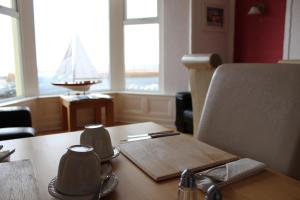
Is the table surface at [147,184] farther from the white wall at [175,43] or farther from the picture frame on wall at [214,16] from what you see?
the picture frame on wall at [214,16]

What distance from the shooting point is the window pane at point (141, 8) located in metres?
4.31

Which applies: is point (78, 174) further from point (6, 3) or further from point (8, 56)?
point (6, 3)

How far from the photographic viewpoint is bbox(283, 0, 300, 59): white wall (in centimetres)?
339

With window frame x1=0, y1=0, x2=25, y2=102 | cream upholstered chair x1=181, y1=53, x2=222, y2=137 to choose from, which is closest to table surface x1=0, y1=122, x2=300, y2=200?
cream upholstered chair x1=181, y1=53, x2=222, y2=137

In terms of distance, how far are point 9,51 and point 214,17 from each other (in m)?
3.05

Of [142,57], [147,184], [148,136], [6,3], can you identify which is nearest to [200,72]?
[148,136]

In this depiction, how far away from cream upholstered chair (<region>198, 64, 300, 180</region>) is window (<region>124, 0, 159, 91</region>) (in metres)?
3.25

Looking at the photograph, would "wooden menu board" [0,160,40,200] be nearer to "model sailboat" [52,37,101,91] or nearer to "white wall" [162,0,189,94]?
"model sailboat" [52,37,101,91]

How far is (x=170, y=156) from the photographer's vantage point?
904 mm

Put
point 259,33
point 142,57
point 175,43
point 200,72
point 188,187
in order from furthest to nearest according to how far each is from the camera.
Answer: point 142,57 → point 175,43 → point 259,33 → point 200,72 → point 188,187

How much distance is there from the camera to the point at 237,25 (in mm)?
4273

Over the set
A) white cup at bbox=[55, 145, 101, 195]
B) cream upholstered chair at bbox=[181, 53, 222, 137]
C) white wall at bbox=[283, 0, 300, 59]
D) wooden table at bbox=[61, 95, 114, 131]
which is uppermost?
white wall at bbox=[283, 0, 300, 59]

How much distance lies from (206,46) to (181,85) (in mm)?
728

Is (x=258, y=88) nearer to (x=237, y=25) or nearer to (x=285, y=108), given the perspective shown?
(x=285, y=108)
